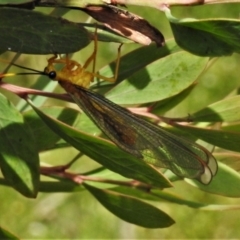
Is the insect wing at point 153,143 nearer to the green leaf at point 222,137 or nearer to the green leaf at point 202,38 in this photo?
the green leaf at point 222,137

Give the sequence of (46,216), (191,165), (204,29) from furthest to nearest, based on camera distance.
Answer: (46,216) < (191,165) < (204,29)

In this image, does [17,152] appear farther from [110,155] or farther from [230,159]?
[230,159]

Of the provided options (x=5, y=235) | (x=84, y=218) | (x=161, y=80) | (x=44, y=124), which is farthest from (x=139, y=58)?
(x=84, y=218)

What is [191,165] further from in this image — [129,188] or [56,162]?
[56,162]

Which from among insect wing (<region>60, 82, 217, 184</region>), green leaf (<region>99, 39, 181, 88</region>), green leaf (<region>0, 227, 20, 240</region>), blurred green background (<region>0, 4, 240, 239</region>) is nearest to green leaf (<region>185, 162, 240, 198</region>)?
insect wing (<region>60, 82, 217, 184</region>)

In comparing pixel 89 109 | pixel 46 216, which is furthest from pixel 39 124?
pixel 46 216
